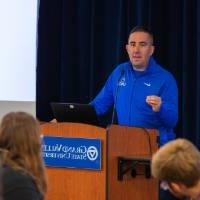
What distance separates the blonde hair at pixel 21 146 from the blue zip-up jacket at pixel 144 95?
1.46 metres

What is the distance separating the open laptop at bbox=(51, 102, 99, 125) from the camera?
330cm

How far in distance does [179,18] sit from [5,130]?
262 cm

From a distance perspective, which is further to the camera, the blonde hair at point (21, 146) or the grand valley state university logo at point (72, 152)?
the grand valley state university logo at point (72, 152)

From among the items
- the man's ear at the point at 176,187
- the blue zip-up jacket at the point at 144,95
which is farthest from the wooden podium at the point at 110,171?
the man's ear at the point at 176,187

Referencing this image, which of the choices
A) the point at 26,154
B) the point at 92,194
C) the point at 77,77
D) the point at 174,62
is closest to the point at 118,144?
the point at 92,194

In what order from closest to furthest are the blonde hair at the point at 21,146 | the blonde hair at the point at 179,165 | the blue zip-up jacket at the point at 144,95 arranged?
the blonde hair at the point at 179,165, the blonde hair at the point at 21,146, the blue zip-up jacket at the point at 144,95

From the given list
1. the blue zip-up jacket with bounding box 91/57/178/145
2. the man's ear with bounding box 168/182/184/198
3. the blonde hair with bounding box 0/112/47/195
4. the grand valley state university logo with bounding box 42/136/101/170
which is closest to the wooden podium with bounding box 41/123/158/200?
the grand valley state university logo with bounding box 42/136/101/170

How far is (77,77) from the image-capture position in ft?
16.2

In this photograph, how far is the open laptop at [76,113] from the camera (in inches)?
130

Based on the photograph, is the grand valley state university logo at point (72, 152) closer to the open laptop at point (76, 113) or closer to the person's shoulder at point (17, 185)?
the open laptop at point (76, 113)

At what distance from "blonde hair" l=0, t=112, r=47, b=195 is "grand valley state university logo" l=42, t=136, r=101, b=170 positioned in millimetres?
960

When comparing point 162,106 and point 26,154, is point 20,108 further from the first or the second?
point 26,154

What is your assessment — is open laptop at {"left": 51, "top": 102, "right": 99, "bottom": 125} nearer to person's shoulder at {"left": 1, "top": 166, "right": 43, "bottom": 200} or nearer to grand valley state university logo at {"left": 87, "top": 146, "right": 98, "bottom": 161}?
grand valley state university logo at {"left": 87, "top": 146, "right": 98, "bottom": 161}

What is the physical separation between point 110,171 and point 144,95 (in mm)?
805
